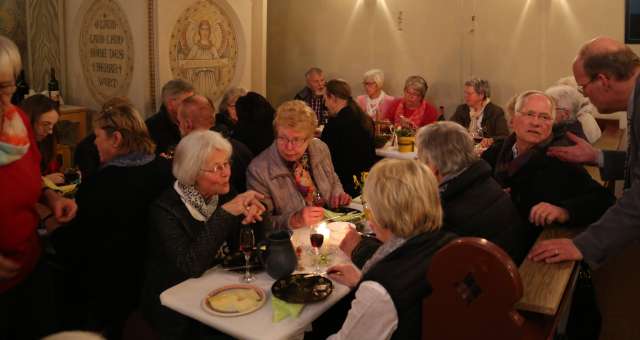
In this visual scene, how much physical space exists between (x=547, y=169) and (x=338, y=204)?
1.20m

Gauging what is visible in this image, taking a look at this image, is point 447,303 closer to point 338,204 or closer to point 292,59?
point 338,204

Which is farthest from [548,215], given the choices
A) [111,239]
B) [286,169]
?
[111,239]

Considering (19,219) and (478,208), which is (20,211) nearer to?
(19,219)

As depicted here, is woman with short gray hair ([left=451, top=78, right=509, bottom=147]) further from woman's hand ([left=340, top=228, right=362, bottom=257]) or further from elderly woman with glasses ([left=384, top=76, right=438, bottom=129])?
woman's hand ([left=340, top=228, right=362, bottom=257])

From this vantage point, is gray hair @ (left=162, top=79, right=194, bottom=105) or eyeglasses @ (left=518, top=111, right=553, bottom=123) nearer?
eyeglasses @ (left=518, top=111, right=553, bottom=123)

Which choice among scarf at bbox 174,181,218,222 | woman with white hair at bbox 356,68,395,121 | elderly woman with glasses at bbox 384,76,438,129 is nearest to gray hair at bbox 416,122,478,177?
scarf at bbox 174,181,218,222

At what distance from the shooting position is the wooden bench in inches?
64.6

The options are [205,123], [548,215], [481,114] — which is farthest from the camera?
[481,114]

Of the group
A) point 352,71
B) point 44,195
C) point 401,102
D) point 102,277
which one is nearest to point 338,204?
point 102,277

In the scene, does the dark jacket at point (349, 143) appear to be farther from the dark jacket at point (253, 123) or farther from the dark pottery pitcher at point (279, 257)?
the dark pottery pitcher at point (279, 257)

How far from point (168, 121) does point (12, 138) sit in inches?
99.4

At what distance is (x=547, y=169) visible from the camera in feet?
9.81

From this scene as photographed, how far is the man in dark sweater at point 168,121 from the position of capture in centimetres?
464

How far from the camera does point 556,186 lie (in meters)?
2.93
